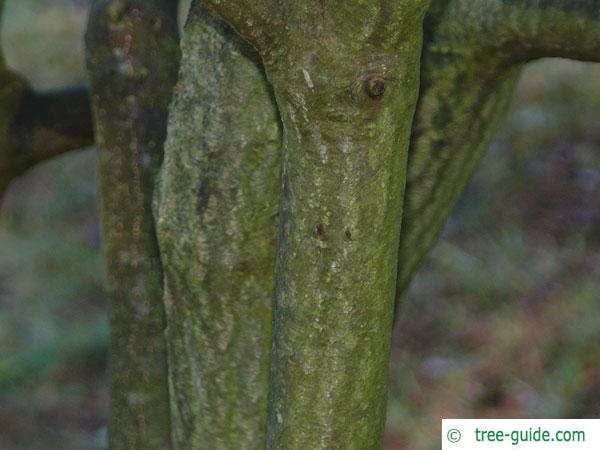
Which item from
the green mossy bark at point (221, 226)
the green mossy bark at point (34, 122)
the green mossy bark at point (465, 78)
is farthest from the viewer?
the green mossy bark at point (34, 122)

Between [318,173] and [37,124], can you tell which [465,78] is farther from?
[37,124]

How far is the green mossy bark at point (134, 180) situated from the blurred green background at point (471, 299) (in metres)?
1.61

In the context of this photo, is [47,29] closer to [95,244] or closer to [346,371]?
[95,244]

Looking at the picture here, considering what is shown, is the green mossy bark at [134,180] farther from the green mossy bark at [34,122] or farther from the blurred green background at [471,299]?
the blurred green background at [471,299]

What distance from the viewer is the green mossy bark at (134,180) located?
1.94 meters

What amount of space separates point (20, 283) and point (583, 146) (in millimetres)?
3246

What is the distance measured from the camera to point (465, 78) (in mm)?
1662

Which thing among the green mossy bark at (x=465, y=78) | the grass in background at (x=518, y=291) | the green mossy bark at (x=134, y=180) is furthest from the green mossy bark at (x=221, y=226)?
the grass in background at (x=518, y=291)

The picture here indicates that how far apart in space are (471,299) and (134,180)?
2.46 m

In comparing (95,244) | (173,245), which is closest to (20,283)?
(95,244)

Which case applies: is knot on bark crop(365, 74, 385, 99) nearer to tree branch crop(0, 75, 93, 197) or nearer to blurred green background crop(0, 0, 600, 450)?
tree branch crop(0, 75, 93, 197)

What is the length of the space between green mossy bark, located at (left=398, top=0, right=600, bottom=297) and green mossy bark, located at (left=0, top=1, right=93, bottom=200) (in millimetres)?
1041

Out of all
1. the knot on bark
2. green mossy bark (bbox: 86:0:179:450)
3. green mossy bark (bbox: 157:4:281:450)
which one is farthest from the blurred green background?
the knot on bark

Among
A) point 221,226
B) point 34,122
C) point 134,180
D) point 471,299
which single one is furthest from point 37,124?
point 471,299
